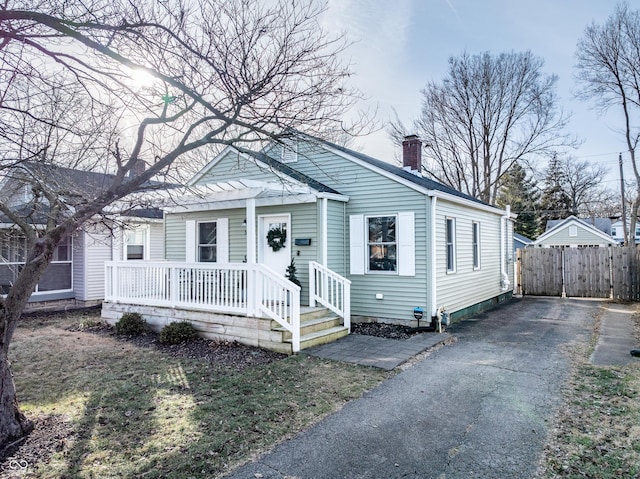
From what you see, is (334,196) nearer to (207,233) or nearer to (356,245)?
(356,245)

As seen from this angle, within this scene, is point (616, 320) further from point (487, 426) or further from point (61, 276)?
point (61, 276)

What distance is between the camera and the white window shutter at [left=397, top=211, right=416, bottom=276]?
928 centimetres

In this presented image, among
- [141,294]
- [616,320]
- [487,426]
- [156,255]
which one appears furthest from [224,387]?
[156,255]

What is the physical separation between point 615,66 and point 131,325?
21.6 meters

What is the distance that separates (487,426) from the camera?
13.8 feet

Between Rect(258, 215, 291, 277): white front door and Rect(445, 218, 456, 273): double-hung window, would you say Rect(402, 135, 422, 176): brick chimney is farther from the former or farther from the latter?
Rect(258, 215, 291, 277): white front door

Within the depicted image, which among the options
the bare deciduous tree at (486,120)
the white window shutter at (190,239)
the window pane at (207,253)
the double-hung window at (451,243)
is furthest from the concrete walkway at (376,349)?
the bare deciduous tree at (486,120)

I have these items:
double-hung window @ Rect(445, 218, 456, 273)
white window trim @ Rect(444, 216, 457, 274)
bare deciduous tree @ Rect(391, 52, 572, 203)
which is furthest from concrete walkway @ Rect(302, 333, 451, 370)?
bare deciduous tree @ Rect(391, 52, 572, 203)

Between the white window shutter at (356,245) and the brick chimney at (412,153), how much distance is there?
3.82m

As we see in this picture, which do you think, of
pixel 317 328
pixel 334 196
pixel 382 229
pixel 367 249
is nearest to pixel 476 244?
pixel 382 229

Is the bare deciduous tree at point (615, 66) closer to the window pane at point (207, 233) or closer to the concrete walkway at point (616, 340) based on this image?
the concrete walkway at point (616, 340)

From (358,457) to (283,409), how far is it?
1.32 meters

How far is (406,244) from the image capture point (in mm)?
9352

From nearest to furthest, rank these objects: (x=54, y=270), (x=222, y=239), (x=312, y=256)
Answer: (x=312, y=256)
(x=222, y=239)
(x=54, y=270)
